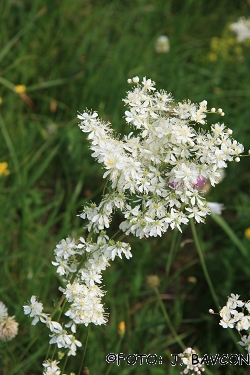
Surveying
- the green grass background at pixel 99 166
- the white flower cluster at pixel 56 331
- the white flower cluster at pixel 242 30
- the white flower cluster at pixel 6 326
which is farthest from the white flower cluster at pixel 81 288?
the white flower cluster at pixel 242 30

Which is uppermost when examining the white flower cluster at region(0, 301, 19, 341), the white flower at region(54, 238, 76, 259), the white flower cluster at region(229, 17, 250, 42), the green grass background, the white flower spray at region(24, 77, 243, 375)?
the white flower cluster at region(229, 17, 250, 42)

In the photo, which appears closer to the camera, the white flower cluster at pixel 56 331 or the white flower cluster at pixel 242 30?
the white flower cluster at pixel 56 331

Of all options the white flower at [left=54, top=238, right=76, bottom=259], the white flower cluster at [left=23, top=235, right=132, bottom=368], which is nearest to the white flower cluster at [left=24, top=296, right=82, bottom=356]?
the white flower cluster at [left=23, top=235, right=132, bottom=368]

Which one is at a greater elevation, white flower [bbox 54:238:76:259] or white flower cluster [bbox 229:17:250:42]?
white flower cluster [bbox 229:17:250:42]

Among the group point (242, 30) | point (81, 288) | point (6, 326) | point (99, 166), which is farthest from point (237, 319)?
point (242, 30)

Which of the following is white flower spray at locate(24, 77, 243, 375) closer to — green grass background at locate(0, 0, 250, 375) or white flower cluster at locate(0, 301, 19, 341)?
white flower cluster at locate(0, 301, 19, 341)

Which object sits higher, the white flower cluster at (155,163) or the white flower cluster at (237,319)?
the white flower cluster at (155,163)

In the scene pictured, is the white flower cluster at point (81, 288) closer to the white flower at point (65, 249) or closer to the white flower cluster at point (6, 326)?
the white flower at point (65, 249)

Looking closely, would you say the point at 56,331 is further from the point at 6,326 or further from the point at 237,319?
the point at 237,319
